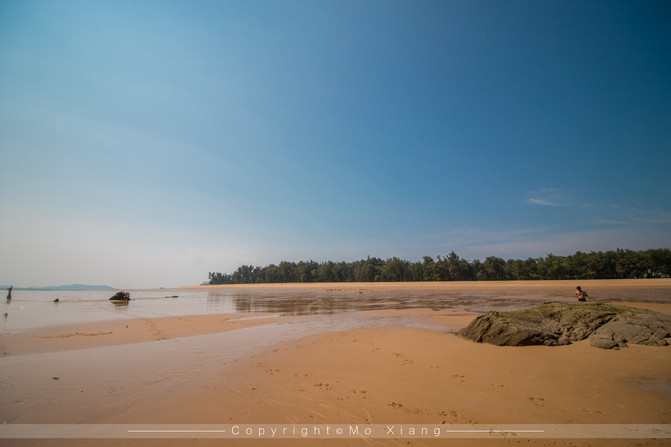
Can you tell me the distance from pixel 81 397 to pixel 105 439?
2.62 meters

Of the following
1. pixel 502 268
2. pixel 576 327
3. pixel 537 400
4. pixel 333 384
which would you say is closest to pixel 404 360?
pixel 333 384

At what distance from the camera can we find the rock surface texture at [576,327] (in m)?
9.88

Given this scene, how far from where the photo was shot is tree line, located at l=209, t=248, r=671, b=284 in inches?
2965

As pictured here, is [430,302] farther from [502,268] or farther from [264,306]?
[502,268]

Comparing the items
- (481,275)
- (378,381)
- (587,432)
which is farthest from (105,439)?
(481,275)

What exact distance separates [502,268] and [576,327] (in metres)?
95.2

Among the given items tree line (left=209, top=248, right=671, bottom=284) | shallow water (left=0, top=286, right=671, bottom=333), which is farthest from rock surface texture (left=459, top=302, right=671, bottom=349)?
tree line (left=209, top=248, right=671, bottom=284)

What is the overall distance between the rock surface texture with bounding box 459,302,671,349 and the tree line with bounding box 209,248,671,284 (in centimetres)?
8810

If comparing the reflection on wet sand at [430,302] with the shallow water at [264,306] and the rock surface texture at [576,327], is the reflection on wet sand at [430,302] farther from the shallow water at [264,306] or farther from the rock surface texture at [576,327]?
the rock surface texture at [576,327]

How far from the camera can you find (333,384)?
21.8 ft

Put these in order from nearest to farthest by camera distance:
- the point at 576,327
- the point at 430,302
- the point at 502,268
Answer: the point at 576,327
the point at 430,302
the point at 502,268

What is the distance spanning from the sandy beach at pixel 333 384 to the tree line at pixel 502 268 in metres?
92.5

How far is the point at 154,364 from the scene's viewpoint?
855cm

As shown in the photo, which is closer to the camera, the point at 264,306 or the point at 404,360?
the point at 404,360
